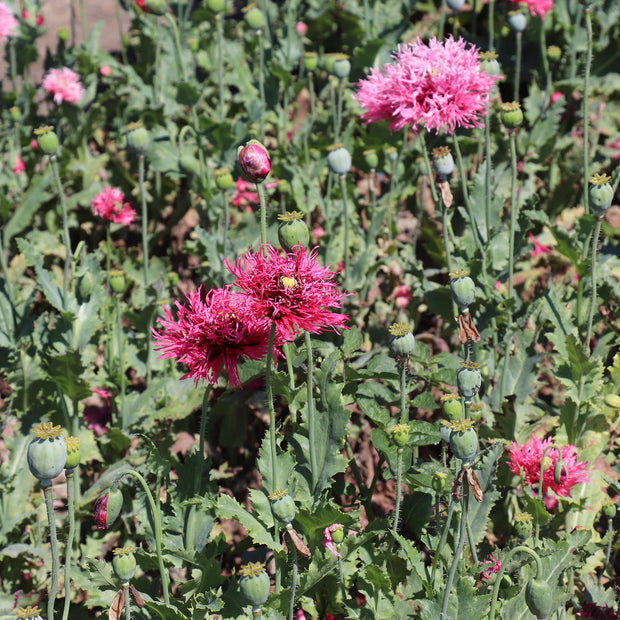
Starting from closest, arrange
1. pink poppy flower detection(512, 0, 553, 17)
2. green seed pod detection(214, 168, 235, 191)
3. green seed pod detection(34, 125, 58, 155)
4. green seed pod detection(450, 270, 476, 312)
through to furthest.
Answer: green seed pod detection(450, 270, 476, 312) < green seed pod detection(34, 125, 58, 155) < green seed pod detection(214, 168, 235, 191) < pink poppy flower detection(512, 0, 553, 17)

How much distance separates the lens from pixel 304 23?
4852mm

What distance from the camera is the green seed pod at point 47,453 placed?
166cm

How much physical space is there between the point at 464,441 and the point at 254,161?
81 cm

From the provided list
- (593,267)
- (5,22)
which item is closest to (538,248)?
(593,267)

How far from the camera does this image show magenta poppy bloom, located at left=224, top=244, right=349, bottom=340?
5.79ft

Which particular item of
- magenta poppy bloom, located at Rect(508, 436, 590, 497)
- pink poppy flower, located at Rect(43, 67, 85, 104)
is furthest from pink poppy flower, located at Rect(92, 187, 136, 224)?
magenta poppy bloom, located at Rect(508, 436, 590, 497)

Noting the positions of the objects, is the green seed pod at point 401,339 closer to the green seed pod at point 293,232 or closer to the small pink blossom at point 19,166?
the green seed pod at point 293,232

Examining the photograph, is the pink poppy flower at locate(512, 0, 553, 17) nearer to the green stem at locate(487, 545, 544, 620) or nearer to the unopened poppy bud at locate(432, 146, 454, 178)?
the unopened poppy bud at locate(432, 146, 454, 178)

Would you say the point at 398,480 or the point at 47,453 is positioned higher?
the point at 47,453

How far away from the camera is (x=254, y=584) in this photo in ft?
5.57

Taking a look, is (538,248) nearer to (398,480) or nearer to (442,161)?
(442,161)

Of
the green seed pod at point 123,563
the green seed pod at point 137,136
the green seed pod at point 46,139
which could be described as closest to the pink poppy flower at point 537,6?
the green seed pod at point 137,136

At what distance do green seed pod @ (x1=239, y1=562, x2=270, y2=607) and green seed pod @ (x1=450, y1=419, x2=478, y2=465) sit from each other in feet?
1.70

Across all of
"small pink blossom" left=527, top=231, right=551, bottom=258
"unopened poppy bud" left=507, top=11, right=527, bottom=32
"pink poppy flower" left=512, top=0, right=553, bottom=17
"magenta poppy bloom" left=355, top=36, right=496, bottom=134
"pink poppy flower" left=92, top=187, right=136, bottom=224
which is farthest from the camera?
"pink poppy flower" left=512, top=0, right=553, bottom=17
